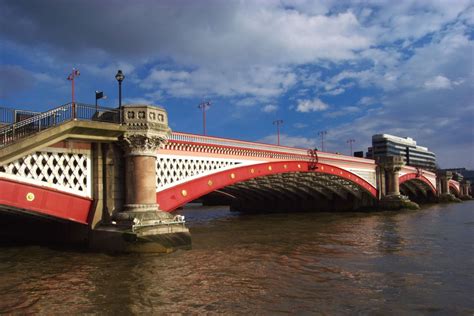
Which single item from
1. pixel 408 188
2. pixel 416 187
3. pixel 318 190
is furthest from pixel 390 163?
pixel 416 187

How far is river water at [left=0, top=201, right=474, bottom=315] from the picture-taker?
9.86 meters

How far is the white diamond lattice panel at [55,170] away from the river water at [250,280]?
111 inches

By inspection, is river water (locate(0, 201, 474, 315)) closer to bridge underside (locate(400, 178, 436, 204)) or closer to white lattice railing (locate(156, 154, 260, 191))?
white lattice railing (locate(156, 154, 260, 191))

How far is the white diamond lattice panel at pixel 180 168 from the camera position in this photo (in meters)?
20.9

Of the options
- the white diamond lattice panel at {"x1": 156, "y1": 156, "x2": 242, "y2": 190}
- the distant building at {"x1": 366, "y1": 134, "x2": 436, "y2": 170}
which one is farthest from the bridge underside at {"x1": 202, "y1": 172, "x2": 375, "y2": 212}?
the distant building at {"x1": 366, "y1": 134, "x2": 436, "y2": 170}

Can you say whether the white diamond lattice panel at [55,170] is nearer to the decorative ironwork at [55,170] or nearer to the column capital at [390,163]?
the decorative ironwork at [55,170]

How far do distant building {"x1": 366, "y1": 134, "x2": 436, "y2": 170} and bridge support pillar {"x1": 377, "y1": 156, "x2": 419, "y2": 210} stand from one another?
93484 mm

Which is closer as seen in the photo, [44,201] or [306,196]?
[44,201]

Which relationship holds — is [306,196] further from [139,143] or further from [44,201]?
[44,201]

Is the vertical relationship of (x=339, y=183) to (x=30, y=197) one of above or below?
above

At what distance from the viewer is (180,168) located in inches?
877

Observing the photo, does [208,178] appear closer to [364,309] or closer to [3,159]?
[3,159]

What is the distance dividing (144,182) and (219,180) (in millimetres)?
8008

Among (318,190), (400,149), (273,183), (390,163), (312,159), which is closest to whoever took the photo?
(312,159)
